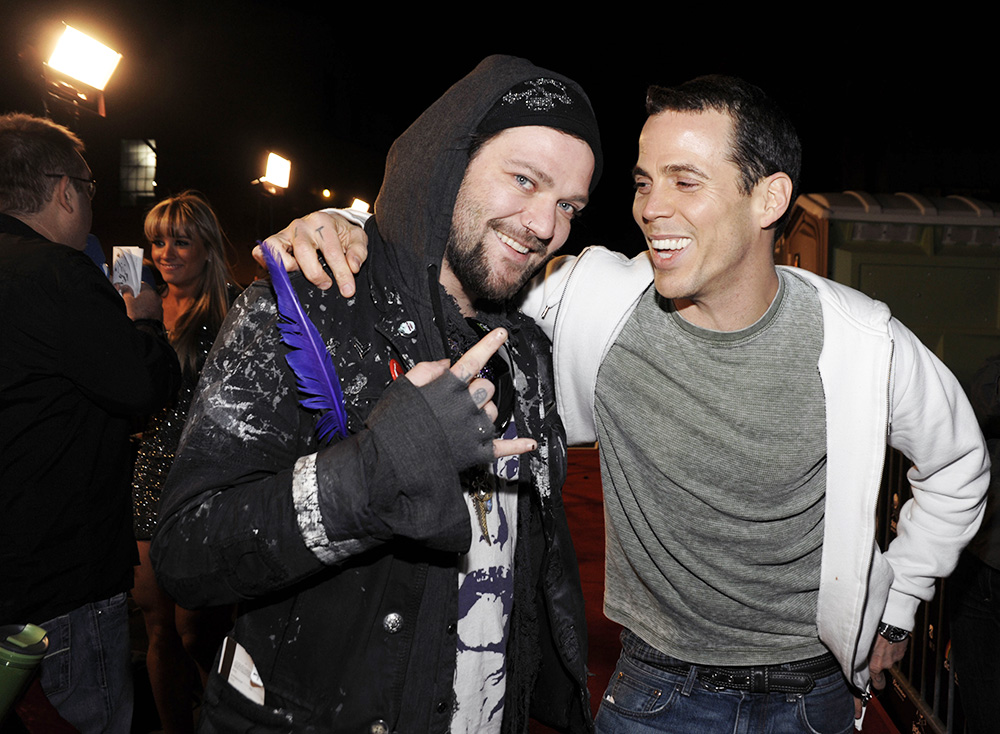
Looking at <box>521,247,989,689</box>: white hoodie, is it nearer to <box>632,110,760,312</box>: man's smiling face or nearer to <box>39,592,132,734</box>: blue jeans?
<box>632,110,760,312</box>: man's smiling face

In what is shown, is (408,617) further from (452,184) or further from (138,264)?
(138,264)

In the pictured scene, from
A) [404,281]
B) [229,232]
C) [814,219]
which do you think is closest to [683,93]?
[404,281]

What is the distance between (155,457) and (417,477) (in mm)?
2903

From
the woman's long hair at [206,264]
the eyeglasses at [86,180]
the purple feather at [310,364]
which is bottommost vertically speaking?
the woman's long hair at [206,264]

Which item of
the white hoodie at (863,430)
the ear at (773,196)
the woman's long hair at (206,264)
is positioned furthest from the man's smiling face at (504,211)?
the woman's long hair at (206,264)

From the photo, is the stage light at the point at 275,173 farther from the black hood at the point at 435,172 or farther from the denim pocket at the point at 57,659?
the black hood at the point at 435,172

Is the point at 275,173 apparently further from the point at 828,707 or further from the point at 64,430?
the point at 828,707

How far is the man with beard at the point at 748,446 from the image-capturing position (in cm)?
233

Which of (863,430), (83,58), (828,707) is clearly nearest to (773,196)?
(863,430)

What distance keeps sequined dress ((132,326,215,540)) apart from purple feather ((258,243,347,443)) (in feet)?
7.63

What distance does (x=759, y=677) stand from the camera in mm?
2367

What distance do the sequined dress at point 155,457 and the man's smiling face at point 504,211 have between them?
2206mm

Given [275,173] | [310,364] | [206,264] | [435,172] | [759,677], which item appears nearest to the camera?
→ [310,364]

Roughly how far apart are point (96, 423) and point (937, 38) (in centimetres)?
1477
